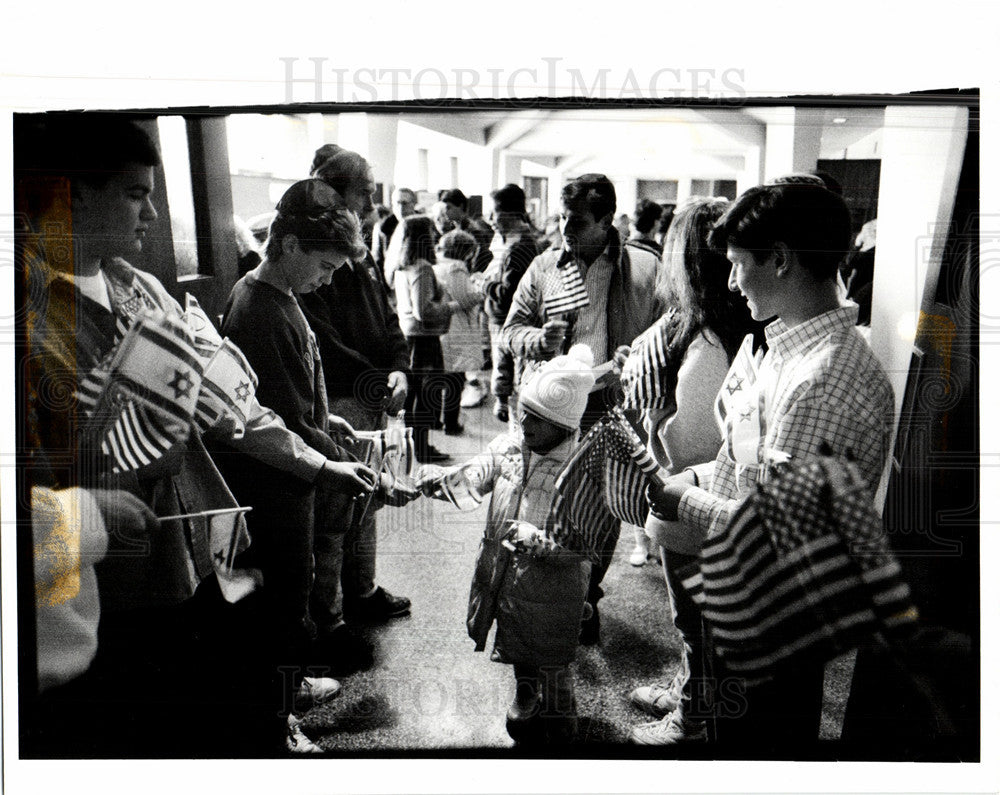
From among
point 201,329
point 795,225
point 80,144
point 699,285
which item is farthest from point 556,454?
point 80,144

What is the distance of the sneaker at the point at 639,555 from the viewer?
192 cm

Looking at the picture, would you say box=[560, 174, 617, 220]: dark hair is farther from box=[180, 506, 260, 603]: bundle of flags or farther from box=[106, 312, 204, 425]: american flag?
box=[180, 506, 260, 603]: bundle of flags

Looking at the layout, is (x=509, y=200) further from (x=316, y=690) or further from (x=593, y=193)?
(x=316, y=690)

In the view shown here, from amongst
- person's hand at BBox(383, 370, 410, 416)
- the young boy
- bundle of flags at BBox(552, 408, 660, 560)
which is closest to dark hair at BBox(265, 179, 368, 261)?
person's hand at BBox(383, 370, 410, 416)

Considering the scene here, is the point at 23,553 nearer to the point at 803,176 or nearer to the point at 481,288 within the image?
the point at 481,288

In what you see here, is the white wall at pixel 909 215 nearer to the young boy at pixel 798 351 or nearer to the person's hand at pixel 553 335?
the young boy at pixel 798 351

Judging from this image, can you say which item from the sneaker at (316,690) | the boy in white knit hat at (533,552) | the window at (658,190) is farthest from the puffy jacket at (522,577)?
the window at (658,190)

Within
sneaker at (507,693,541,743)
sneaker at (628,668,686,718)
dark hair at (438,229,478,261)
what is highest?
dark hair at (438,229,478,261)

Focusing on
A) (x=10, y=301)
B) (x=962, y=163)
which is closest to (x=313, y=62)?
(x=10, y=301)

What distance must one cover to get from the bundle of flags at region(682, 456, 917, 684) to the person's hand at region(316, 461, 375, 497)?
0.73m

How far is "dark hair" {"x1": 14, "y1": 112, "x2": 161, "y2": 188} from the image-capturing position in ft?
6.00

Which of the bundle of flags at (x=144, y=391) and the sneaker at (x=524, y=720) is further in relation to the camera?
the sneaker at (x=524, y=720)

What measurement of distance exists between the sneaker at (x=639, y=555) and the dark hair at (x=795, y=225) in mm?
656

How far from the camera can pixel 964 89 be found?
1800 mm
